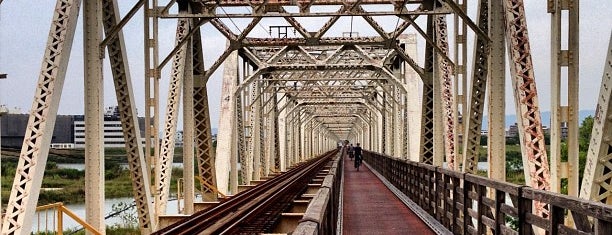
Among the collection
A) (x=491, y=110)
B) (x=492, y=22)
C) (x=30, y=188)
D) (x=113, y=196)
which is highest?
(x=492, y=22)

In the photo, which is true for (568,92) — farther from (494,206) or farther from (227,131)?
(227,131)

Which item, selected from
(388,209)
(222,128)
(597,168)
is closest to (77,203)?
(222,128)

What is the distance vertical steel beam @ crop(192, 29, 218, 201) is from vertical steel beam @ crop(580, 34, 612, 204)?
14.2 metres

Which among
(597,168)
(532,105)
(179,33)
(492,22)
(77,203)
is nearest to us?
(597,168)

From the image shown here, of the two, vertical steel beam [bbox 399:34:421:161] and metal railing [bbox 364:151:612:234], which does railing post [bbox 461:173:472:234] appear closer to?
metal railing [bbox 364:151:612:234]

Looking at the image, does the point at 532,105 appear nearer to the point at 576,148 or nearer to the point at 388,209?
the point at 576,148

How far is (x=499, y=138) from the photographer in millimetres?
13211

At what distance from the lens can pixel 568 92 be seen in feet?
31.1

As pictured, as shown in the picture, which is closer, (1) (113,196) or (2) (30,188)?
(2) (30,188)

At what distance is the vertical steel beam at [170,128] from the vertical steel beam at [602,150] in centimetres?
905

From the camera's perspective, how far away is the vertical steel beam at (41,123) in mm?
8977

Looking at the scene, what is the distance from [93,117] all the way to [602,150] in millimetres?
7109

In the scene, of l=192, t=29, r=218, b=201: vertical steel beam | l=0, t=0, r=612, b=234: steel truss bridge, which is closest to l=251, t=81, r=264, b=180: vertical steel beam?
l=0, t=0, r=612, b=234: steel truss bridge

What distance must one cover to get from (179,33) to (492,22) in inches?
297
